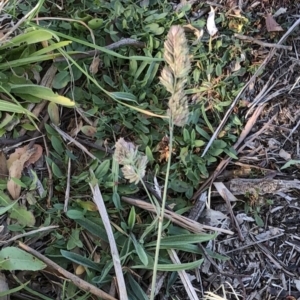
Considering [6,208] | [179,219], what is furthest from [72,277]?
[179,219]

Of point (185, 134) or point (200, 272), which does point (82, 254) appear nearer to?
point (200, 272)

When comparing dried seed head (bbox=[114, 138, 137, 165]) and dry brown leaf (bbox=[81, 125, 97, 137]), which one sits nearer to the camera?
dried seed head (bbox=[114, 138, 137, 165])

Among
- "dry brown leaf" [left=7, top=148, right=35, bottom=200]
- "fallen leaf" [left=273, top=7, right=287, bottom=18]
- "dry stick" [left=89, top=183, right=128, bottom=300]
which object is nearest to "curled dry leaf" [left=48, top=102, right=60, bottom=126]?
"dry brown leaf" [left=7, top=148, right=35, bottom=200]

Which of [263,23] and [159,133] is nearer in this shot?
[159,133]

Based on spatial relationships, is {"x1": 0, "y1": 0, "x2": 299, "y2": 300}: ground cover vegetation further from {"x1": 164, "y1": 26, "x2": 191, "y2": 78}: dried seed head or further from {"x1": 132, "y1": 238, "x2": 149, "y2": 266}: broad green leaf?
{"x1": 164, "y1": 26, "x2": 191, "y2": 78}: dried seed head

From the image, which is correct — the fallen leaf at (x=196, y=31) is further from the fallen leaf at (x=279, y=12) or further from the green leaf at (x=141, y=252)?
the green leaf at (x=141, y=252)

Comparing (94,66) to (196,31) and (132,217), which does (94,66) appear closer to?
(196,31)

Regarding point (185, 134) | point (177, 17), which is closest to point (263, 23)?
point (177, 17)
